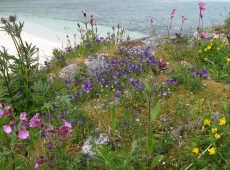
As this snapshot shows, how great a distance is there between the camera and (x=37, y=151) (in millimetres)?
2568

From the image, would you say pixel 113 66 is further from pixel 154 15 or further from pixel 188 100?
pixel 154 15

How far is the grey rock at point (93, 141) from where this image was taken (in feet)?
7.97

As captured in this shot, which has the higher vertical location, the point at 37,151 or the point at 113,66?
the point at 113,66

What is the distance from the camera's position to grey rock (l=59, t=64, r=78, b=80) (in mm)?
3998

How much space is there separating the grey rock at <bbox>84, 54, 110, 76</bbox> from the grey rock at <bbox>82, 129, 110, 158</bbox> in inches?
54.1

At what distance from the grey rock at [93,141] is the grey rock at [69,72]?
146 cm

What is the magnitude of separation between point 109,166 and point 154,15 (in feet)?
22.6

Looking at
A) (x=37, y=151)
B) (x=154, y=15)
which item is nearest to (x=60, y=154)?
(x=37, y=151)

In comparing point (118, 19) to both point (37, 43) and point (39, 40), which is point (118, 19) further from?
point (37, 43)

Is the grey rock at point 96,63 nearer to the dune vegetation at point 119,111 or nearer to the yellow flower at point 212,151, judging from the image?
the dune vegetation at point 119,111

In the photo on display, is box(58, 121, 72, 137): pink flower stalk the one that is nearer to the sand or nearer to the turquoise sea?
the sand

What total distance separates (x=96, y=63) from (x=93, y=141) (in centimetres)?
197

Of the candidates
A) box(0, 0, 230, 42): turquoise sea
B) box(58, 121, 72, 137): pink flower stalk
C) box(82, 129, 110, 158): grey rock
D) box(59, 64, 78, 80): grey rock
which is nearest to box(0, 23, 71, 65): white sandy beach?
box(0, 0, 230, 42): turquoise sea

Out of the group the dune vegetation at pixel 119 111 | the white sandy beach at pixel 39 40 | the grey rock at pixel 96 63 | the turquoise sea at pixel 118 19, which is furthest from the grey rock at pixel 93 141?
the turquoise sea at pixel 118 19
